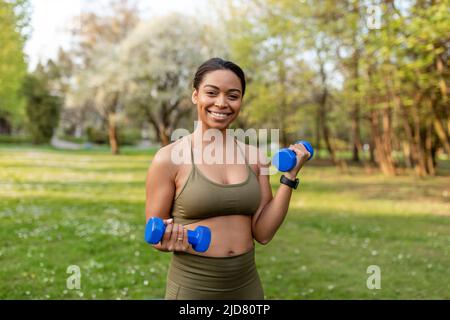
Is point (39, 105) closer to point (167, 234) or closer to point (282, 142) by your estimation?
point (282, 142)

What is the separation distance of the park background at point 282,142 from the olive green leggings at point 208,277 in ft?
13.4

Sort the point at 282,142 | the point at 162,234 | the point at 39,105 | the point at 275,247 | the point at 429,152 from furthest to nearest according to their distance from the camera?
the point at 39,105 → the point at 282,142 → the point at 429,152 → the point at 275,247 → the point at 162,234

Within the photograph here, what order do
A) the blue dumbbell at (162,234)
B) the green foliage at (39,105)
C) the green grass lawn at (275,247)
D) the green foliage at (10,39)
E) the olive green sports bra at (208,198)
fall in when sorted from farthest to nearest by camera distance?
the green foliage at (39,105) → the green foliage at (10,39) → the green grass lawn at (275,247) → the olive green sports bra at (208,198) → the blue dumbbell at (162,234)

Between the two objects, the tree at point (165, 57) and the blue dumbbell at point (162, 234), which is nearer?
the blue dumbbell at point (162, 234)

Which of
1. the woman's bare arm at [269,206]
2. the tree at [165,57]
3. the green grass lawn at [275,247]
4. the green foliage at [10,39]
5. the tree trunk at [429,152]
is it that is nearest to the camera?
the woman's bare arm at [269,206]

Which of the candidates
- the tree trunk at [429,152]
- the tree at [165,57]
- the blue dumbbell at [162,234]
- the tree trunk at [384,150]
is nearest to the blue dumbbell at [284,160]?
the blue dumbbell at [162,234]

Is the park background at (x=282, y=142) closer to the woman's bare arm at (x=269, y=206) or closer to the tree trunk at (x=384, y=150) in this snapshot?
the tree trunk at (x=384, y=150)

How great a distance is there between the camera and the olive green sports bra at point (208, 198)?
8.09 feet

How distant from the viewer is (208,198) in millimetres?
2465

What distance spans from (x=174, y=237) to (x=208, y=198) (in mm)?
300

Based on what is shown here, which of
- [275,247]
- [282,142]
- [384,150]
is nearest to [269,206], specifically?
[275,247]

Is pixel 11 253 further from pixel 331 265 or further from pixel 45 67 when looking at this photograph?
pixel 45 67

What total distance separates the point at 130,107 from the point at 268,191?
4061cm

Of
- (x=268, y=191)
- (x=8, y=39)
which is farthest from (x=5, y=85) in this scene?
(x=268, y=191)
